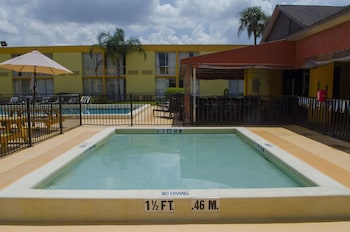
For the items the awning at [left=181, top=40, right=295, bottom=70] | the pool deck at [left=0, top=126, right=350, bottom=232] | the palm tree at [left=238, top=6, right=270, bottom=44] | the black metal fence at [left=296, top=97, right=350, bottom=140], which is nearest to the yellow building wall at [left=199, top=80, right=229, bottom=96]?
the palm tree at [left=238, top=6, right=270, bottom=44]

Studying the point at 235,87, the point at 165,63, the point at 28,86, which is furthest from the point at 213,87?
Result: the point at 28,86

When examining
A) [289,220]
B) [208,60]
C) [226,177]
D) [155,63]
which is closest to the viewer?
[289,220]

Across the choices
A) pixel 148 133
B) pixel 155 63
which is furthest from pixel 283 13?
pixel 155 63

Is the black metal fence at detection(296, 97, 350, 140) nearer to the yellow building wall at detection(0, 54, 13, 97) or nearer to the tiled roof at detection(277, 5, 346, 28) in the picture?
the tiled roof at detection(277, 5, 346, 28)

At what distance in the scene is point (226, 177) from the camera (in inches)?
228

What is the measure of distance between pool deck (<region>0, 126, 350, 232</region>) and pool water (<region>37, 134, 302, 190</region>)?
690mm

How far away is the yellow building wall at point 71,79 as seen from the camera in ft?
100

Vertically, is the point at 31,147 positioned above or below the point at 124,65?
below

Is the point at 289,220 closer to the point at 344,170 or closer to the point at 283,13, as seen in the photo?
the point at 344,170

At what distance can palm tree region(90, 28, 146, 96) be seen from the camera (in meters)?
29.2

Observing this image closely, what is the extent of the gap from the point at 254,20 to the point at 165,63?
33.4 feet

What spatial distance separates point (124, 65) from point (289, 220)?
28.8 metres

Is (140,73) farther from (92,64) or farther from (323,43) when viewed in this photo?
(323,43)

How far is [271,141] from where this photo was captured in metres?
8.02
